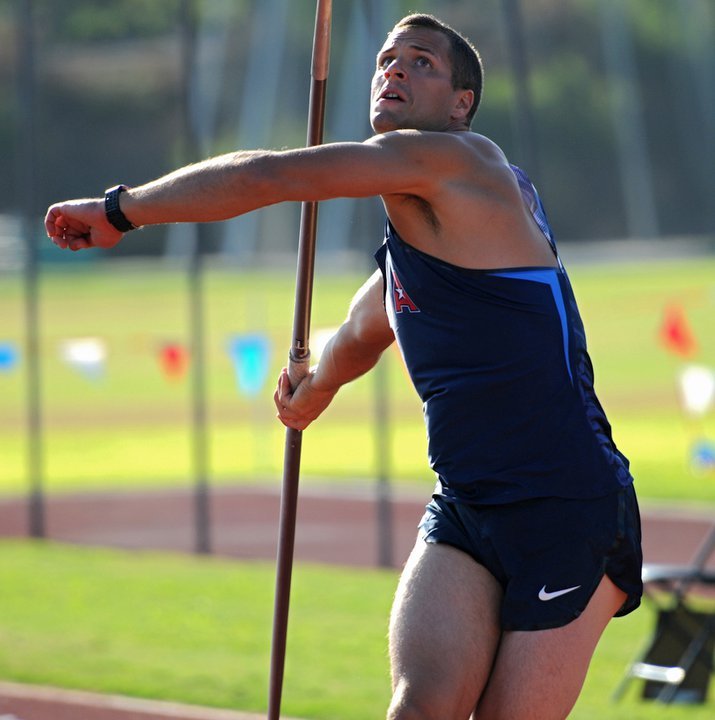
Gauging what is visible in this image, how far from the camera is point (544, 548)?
146 inches

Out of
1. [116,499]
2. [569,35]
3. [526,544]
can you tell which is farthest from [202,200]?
[569,35]

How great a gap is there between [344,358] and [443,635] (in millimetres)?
1062

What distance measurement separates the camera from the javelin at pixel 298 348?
13.5 ft

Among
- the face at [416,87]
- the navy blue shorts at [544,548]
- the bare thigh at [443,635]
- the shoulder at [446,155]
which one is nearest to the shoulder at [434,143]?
the shoulder at [446,155]

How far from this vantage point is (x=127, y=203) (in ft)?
11.6

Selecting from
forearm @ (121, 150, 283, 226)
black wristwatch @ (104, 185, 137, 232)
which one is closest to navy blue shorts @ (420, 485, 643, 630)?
forearm @ (121, 150, 283, 226)

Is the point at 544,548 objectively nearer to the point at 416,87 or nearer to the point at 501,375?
the point at 501,375

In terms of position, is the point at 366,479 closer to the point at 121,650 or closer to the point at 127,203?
the point at 121,650

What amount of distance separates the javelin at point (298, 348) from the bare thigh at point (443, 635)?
2.21 feet

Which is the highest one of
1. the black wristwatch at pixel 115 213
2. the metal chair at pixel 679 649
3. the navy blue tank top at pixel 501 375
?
the black wristwatch at pixel 115 213

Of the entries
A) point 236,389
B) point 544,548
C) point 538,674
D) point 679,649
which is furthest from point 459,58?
point 236,389

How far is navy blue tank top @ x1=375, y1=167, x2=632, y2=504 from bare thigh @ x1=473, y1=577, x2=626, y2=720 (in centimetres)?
33

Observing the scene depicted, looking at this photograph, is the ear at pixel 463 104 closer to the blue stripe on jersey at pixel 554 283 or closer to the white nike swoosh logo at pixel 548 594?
the blue stripe on jersey at pixel 554 283

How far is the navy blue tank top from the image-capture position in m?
3.66
